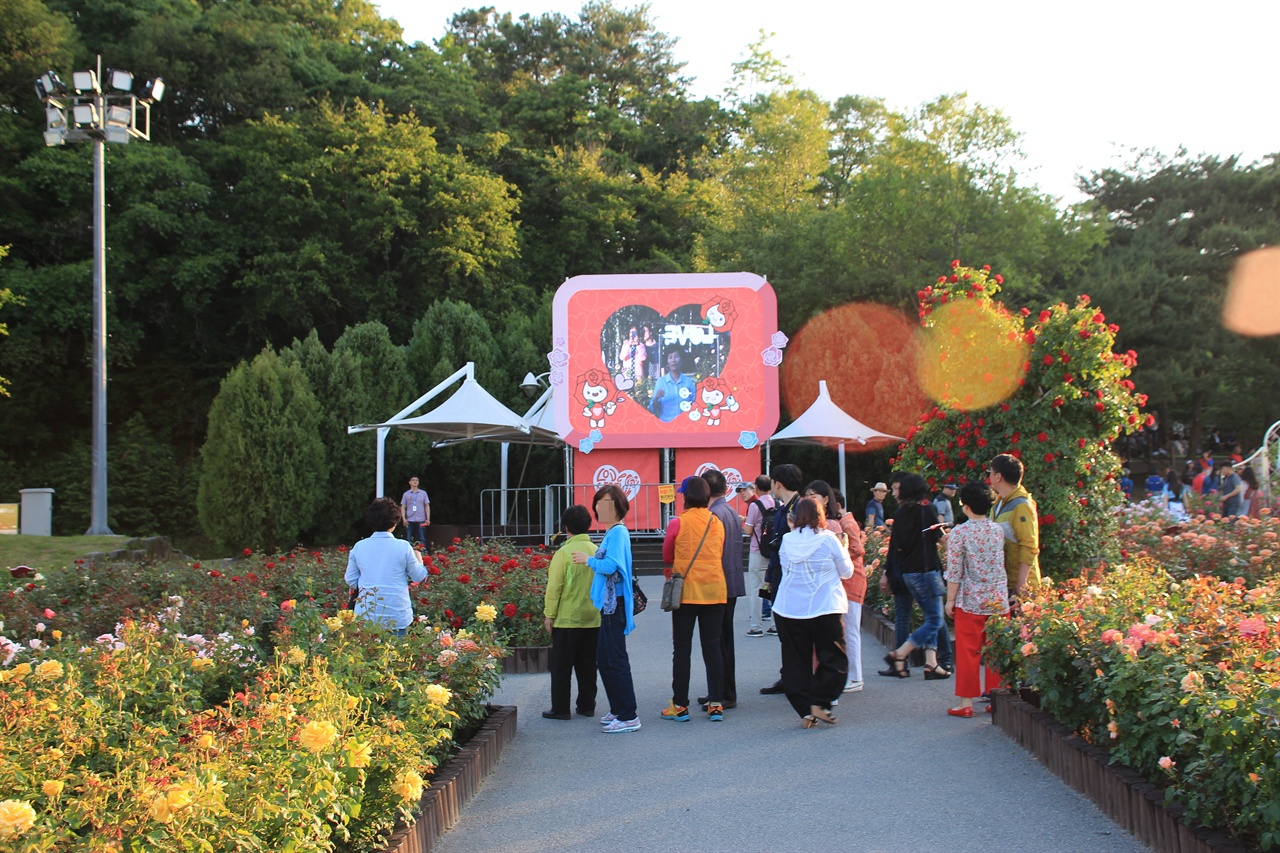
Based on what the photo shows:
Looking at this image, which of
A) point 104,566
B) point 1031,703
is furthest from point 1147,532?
point 104,566

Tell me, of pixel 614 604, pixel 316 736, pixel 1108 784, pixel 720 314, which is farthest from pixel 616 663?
pixel 720 314

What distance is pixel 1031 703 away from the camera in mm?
6699

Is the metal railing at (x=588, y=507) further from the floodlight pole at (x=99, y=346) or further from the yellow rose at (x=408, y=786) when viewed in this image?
the yellow rose at (x=408, y=786)

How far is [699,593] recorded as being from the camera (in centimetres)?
752

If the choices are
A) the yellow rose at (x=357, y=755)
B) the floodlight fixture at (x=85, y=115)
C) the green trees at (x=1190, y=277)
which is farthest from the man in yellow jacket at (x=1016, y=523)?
the green trees at (x=1190, y=277)

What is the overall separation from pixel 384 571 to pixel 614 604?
58.4 inches

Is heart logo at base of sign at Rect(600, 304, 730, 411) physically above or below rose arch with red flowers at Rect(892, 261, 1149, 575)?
above

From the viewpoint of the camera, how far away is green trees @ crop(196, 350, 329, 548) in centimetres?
2464

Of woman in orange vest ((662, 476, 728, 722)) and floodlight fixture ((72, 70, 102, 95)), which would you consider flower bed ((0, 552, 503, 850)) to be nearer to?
woman in orange vest ((662, 476, 728, 722))

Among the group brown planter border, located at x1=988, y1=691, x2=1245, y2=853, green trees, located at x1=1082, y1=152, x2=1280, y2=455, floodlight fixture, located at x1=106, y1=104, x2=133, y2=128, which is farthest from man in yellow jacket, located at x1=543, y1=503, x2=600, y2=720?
green trees, located at x1=1082, y1=152, x2=1280, y2=455

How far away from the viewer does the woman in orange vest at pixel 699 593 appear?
7531 millimetres

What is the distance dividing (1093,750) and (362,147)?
101 feet

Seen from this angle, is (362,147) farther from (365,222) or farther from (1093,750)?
(1093,750)

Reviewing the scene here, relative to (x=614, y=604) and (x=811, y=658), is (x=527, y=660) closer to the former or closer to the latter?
(x=614, y=604)
